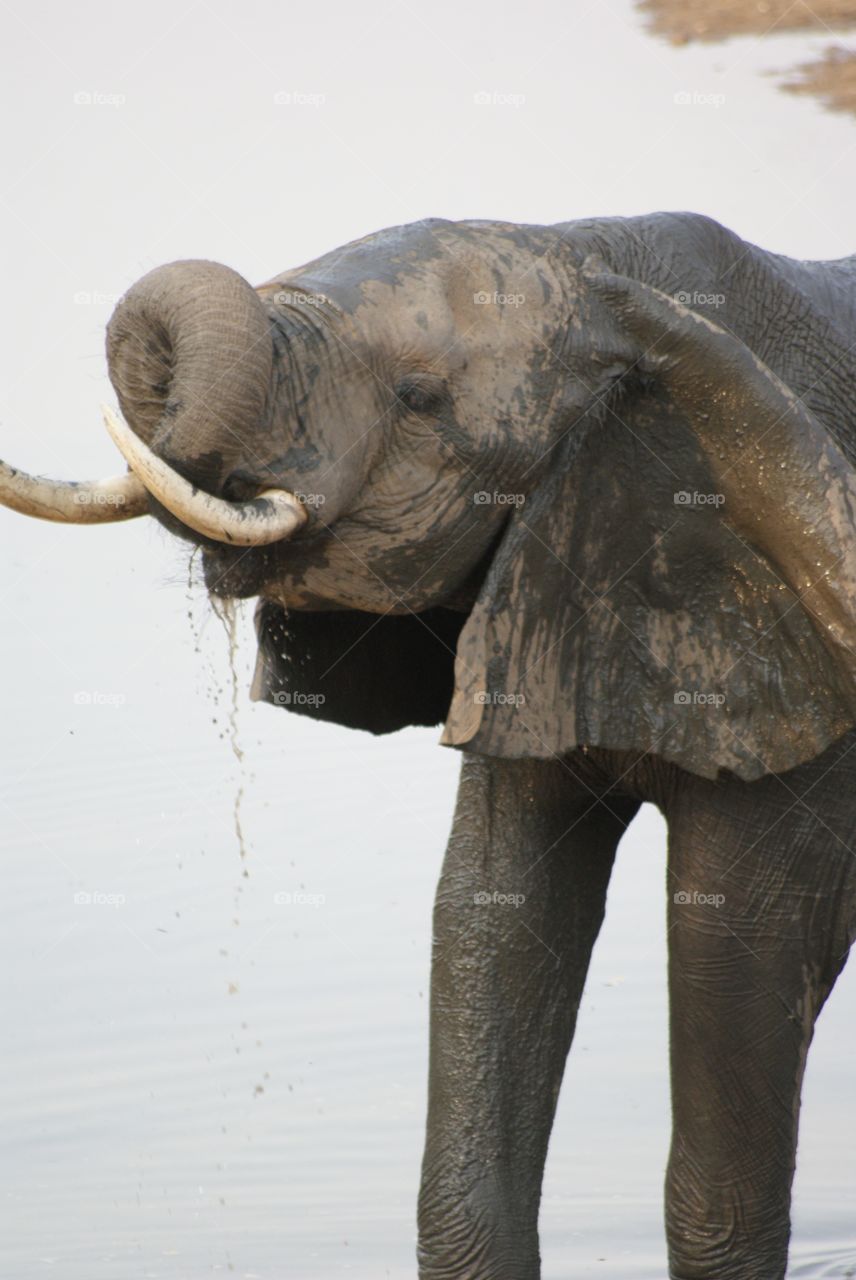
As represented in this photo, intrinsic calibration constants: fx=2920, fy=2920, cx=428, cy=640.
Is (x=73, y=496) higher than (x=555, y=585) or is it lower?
higher

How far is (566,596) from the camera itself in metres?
4.28

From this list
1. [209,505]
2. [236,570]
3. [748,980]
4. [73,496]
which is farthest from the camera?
[748,980]

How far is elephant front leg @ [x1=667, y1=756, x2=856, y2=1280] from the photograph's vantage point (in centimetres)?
450

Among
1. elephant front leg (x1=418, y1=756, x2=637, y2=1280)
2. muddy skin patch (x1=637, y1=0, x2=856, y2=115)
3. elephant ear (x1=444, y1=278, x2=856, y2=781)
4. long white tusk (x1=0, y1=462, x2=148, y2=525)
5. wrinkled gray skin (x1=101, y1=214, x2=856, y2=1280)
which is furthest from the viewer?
muddy skin patch (x1=637, y1=0, x2=856, y2=115)

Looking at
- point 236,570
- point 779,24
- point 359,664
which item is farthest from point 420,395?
point 779,24

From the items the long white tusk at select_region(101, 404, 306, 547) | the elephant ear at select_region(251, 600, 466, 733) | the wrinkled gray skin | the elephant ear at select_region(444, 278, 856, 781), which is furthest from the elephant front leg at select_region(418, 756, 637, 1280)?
the long white tusk at select_region(101, 404, 306, 547)

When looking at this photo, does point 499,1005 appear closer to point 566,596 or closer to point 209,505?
point 566,596

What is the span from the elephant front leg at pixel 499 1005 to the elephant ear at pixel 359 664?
171mm

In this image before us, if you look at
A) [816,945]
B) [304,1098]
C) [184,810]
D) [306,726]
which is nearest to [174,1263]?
[304,1098]

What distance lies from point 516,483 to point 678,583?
1.30ft

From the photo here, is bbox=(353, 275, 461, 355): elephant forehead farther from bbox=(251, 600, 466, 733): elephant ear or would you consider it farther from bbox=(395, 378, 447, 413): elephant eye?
bbox=(251, 600, 466, 733): elephant ear

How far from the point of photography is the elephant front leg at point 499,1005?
449cm

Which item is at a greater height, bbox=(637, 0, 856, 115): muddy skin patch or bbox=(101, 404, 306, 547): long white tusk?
bbox=(101, 404, 306, 547): long white tusk

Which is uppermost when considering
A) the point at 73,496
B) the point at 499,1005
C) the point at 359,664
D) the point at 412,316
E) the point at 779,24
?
the point at 412,316
